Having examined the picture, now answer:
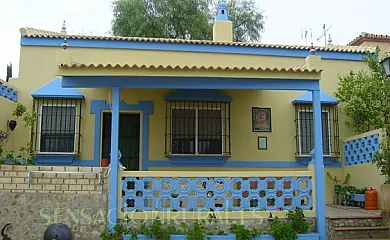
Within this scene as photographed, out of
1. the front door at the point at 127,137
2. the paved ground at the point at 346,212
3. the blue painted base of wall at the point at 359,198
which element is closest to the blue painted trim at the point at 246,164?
the front door at the point at 127,137

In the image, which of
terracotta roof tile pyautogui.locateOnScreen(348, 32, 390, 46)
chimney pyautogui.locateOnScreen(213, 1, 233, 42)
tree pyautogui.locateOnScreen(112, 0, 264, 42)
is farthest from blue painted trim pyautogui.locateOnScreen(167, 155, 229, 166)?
tree pyautogui.locateOnScreen(112, 0, 264, 42)

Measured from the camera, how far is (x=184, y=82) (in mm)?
7824

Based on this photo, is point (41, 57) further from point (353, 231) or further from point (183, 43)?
point (353, 231)

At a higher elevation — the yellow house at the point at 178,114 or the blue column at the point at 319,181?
the yellow house at the point at 178,114

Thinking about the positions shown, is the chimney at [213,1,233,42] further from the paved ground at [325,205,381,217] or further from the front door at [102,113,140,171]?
the paved ground at [325,205,381,217]

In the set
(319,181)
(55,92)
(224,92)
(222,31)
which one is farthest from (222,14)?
(319,181)

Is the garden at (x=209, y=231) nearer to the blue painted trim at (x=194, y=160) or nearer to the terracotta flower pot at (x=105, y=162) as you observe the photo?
the terracotta flower pot at (x=105, y=162)

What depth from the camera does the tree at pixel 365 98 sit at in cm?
973

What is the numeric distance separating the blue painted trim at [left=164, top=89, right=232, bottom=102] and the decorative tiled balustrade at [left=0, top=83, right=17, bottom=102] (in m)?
3.54

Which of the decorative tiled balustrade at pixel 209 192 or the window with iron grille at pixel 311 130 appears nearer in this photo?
the decorative tiled balustrade at pixel 209 192

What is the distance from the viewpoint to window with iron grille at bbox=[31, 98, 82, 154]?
33.0 feet

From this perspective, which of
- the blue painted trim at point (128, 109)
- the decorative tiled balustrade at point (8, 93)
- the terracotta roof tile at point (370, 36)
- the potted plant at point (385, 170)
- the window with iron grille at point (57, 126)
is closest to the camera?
the potted plant at point (385, 170)

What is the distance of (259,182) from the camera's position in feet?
25.5

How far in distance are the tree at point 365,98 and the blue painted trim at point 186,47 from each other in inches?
27.6
